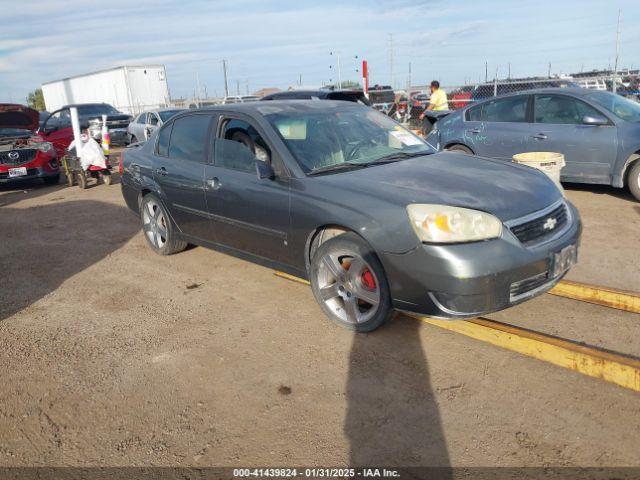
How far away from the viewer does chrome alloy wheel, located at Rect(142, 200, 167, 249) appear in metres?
5.59

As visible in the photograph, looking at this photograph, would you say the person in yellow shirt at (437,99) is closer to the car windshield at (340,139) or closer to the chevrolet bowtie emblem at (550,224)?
the car windshield at (340,139)

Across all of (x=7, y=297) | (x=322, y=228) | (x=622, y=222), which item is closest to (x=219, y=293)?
(x=322, y=228)

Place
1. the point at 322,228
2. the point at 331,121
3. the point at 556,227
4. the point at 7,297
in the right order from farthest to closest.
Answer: the point at 7,297
the point at 331,121
the point at 322,228
the point at 556,227

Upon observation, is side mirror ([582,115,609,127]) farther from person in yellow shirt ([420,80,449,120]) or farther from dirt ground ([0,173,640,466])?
person in yellow shirt ([420,80,449,120])

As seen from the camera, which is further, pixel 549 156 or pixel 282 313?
pixel 549 156

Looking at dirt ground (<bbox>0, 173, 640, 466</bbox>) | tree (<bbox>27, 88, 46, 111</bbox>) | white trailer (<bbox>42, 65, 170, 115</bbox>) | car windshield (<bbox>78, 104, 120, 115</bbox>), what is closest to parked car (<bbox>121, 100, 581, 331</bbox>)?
dirt ground (<bbox>0, 173, 640, 466</bbox>)

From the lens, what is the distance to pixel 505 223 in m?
3.12

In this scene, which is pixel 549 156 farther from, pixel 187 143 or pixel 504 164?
pixel 187 143

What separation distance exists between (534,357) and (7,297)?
4.55 metres

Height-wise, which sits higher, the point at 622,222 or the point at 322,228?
the point at 322,228

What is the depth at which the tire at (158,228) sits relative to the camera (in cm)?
545

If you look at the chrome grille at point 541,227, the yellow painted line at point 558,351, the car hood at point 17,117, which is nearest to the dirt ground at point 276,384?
the yellow painted line at point 558,351

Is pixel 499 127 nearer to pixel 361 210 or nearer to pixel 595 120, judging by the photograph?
pixel 595 120

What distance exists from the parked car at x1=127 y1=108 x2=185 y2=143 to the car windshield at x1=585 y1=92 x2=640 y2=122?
11.8 meters
